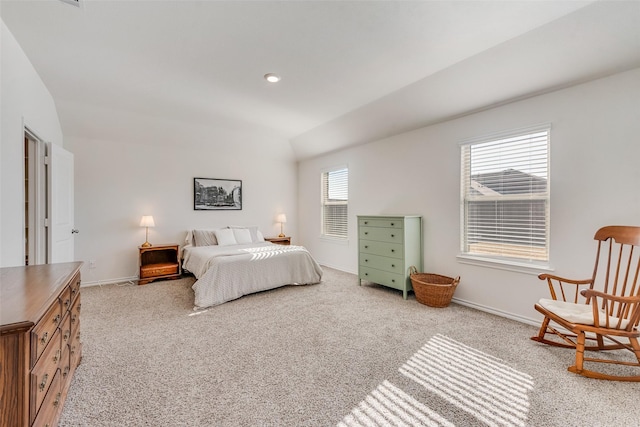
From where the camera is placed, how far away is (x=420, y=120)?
3791 millimetres

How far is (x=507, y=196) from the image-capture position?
3.10 m

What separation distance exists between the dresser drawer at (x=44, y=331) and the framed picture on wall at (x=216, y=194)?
3.99m

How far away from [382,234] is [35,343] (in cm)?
358

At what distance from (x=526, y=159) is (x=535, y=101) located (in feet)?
1.93

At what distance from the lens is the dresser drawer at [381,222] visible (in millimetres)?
3794

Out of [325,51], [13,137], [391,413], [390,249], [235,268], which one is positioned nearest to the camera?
[391,413]

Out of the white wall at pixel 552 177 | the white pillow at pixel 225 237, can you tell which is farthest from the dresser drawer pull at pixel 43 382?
the white wall at pixel 552 177

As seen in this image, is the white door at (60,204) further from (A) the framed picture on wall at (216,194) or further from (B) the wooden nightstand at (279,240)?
(B) the wooden nightstand at (279,240)

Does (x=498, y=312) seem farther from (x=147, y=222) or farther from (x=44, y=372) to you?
(x=147, y=222)

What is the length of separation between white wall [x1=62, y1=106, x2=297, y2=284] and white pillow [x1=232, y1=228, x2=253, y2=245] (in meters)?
0.48

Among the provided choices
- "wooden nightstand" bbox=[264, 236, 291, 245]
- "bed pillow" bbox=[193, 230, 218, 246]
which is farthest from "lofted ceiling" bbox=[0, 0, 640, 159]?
"wooden nightstand" bbox=[264, 236, 291, 245]

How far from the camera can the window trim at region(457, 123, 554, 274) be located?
2799 millimetres

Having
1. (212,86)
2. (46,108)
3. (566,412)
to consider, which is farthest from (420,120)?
(46,108)

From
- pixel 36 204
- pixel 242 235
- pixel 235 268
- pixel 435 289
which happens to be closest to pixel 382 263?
pixel 435 289
